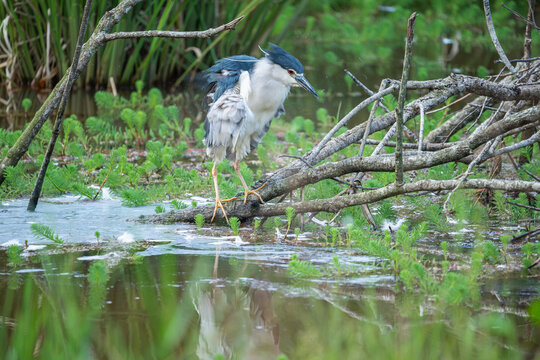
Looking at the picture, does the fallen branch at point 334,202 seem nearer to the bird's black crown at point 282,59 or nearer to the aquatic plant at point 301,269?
the aquatic plant at point 301,269

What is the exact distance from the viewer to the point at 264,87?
15.6 feet

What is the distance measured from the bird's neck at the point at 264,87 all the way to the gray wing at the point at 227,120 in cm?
15

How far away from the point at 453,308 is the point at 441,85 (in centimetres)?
119

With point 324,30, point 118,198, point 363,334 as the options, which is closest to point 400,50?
point 324,30

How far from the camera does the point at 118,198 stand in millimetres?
5203

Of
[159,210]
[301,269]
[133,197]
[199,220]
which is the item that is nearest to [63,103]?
[133,197]

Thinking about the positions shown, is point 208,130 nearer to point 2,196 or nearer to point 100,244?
point 100,244

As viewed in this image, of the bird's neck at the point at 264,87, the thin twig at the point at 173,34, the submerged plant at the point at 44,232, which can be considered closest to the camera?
the submerged plant at the point at 44,232

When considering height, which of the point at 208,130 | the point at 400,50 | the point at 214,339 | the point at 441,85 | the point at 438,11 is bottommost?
the point at 214,339

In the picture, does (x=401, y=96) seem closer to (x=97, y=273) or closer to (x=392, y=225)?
(x=392, y=225)

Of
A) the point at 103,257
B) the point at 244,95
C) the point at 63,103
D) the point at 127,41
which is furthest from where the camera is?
the point at 127,41

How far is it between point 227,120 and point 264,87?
416 mm

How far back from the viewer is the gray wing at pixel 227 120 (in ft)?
14.7

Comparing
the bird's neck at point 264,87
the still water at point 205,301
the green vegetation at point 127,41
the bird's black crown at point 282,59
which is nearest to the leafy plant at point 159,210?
the still water at point 205,301
